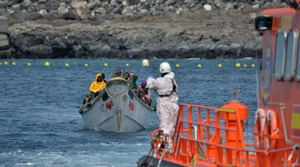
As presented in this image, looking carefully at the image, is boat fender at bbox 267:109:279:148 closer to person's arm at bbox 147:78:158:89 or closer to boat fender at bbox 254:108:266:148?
boat fender at bbox 254:108:266:148

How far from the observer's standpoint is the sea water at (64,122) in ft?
62.8

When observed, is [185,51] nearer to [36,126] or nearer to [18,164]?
[36,126]

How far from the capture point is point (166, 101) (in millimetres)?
12359

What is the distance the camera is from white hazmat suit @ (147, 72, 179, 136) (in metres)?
12.3

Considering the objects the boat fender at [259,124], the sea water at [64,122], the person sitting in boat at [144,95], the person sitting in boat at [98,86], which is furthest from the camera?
the person sitting in boat at [144,95]

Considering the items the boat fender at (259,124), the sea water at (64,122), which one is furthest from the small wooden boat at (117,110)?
the boat fender at (259,124)

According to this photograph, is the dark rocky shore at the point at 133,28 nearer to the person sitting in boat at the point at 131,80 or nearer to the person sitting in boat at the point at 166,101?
the person sitting in boat at the point at 131,80

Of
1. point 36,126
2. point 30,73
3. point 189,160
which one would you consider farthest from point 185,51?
point 189,160

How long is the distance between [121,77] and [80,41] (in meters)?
78.1

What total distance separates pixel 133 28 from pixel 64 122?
81.0 meters

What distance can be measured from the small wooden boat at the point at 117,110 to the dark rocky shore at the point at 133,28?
7273cm

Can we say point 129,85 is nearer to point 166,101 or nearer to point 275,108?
point 166,101

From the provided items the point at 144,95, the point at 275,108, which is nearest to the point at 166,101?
the point at 275,108

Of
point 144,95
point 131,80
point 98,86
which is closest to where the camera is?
point 131,80
